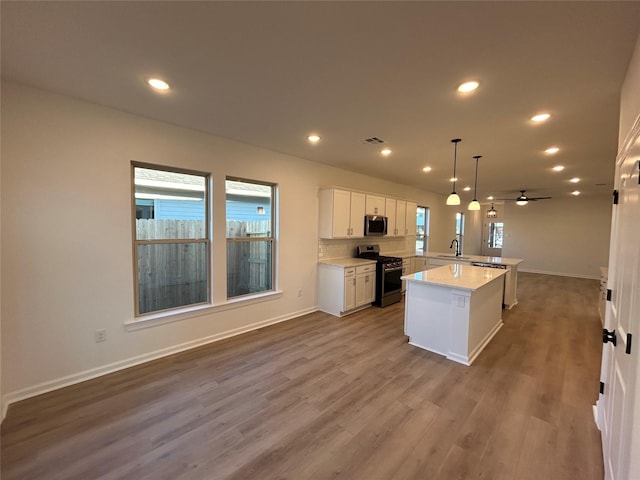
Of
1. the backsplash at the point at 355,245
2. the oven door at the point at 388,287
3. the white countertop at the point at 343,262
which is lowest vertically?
the oven door at the point at 388,287

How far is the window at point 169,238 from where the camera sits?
3.11 m

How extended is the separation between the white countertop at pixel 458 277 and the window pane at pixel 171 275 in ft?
8.85

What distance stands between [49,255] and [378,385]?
10.8 ft

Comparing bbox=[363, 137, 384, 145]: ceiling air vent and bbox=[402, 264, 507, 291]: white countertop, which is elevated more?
bbox=[363, 137, 384, 145]: ceiling air vent

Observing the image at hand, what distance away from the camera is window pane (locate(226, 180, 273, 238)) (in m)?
3.86

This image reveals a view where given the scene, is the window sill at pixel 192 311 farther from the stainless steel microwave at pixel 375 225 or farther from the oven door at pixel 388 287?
the stainless steel microwave at pixel 375 225

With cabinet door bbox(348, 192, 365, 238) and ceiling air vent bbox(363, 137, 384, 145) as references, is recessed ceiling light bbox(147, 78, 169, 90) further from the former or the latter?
cabinet door bbox(348, 192, 365, 238)

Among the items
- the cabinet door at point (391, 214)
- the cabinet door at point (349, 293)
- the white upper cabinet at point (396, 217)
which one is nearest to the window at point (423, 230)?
the white upper cabinet at point (396, 217)

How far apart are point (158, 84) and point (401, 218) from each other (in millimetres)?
5487

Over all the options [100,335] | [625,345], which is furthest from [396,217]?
[100,335]

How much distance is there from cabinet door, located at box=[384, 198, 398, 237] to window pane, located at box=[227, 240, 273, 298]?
9.72ft

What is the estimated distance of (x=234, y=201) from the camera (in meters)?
3.89

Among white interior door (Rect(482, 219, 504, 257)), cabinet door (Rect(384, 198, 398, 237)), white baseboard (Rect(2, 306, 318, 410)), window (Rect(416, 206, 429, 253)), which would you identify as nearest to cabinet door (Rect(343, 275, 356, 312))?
white baseboard (Rect(2, 306, 318, 410))

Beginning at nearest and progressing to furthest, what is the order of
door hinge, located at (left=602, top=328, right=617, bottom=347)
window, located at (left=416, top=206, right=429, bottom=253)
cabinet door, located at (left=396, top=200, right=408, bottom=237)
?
1. door hinge, located at (left=602, top=328, right=617, bottom=347)
2. cabinet door, located at (left=396, top=200, right=408, bottom=237)
3. window, located at (left=416, top=206, right=429, bottom=253)
